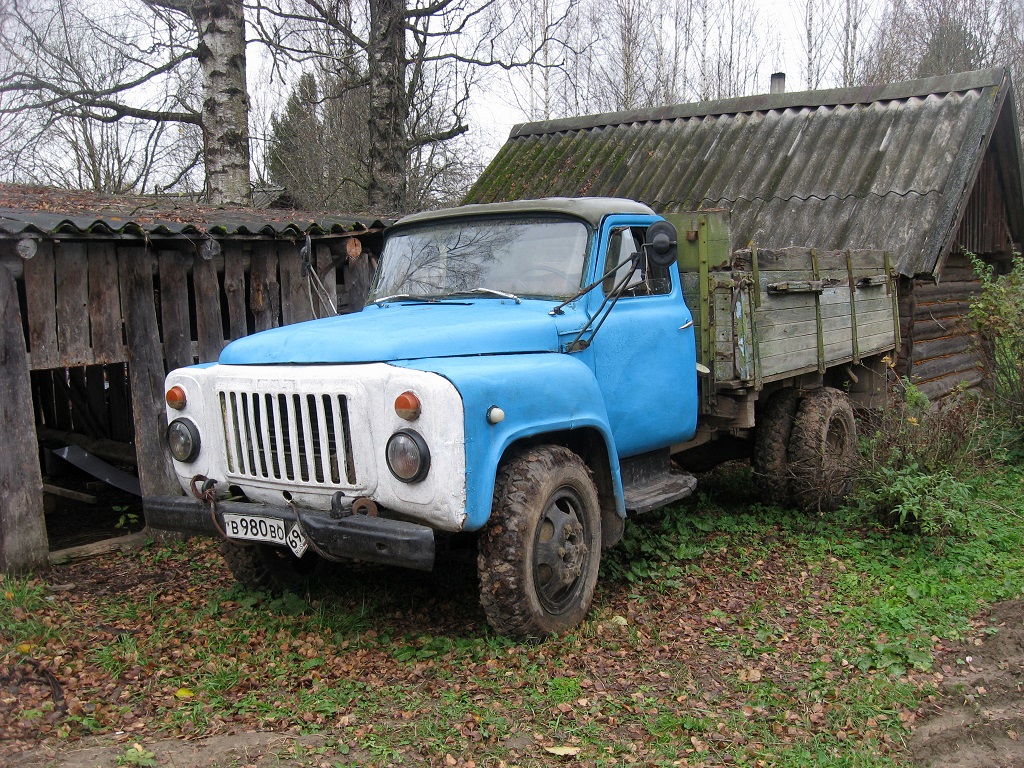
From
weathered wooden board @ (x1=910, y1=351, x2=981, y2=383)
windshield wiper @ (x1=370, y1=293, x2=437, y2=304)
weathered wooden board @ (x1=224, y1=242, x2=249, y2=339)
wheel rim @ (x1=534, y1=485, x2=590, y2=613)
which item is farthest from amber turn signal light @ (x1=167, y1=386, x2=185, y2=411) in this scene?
weathered wooden board @ (x1=910, y1=351, x2=981, y2=383)

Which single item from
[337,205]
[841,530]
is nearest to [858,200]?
[841,530]

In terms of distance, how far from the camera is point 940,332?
38.3 ft

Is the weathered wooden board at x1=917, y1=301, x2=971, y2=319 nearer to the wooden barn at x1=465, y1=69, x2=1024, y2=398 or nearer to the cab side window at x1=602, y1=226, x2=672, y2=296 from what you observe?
the wooden barn at x1=465, y1=69, x2=1024, y2=398

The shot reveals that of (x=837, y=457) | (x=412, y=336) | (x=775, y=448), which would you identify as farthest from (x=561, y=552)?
(x=837, y=457)

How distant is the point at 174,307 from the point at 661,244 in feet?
13.2

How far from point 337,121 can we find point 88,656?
56.7ft

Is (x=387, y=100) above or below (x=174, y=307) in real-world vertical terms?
above

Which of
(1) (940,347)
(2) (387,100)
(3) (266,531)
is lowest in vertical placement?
(3) (266,531)

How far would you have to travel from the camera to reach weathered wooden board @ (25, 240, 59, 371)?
5.97 metres

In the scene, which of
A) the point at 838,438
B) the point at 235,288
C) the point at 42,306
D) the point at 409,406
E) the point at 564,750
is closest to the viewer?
the point at 564,750

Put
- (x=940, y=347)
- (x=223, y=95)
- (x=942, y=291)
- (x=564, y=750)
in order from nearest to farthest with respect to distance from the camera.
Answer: (x=564, y=750) → (x=223, y=95) → (x=940, y=347) → (x=942, y=291)

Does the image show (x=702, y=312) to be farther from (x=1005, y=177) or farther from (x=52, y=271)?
(x=1005, y=177)

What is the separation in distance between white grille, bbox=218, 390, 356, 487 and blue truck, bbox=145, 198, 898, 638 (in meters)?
0.01

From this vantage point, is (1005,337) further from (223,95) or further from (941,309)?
A: (223,95)
